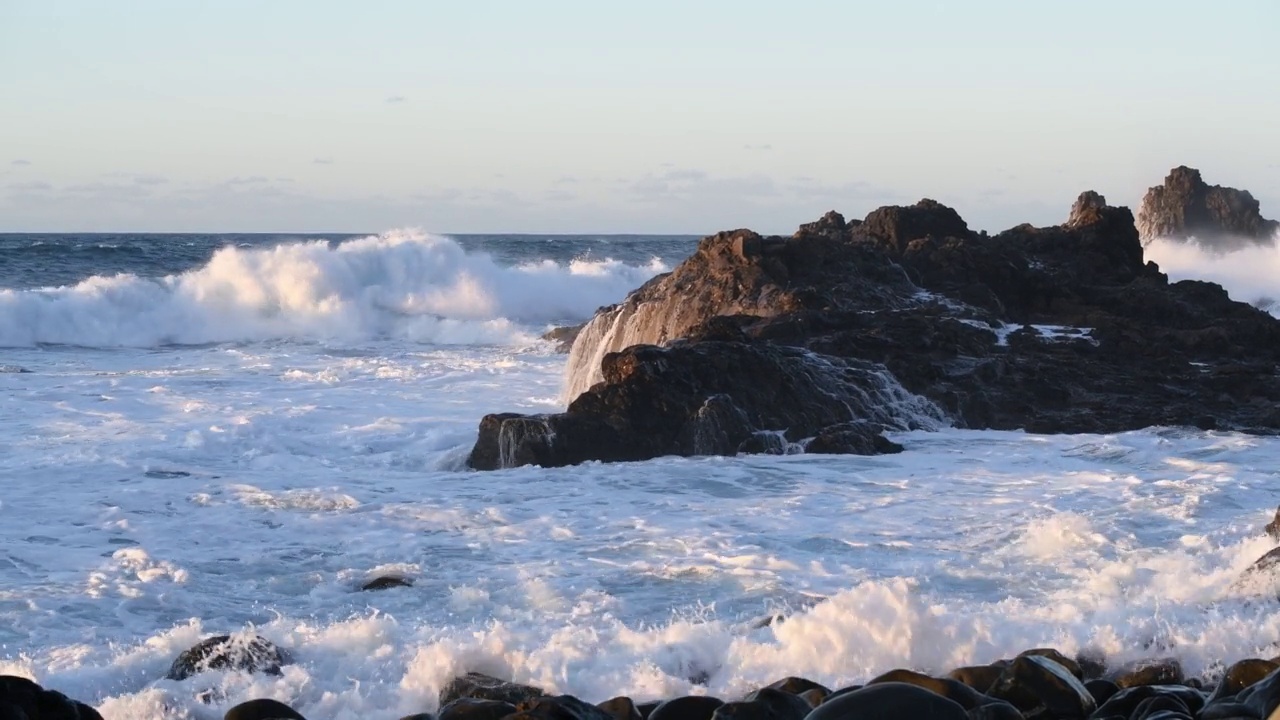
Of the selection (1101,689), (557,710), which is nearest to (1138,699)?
(1101,689)

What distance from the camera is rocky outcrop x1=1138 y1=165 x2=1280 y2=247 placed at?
37219 millimetres

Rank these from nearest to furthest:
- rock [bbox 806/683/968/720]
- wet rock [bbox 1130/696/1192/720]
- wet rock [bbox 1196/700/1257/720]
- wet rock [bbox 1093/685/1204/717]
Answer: rock [bbox 806/683/968/720] → wet rock [bbox 1196/700/1257/720] → wet rock [bbox 1130/696/1192/720] → wet rock [bbox 1093/685/1204/717]

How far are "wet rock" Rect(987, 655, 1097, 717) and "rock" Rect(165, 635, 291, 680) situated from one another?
3110mm

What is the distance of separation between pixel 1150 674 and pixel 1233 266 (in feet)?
96.4

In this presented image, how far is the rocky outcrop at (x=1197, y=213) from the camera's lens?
37.2m

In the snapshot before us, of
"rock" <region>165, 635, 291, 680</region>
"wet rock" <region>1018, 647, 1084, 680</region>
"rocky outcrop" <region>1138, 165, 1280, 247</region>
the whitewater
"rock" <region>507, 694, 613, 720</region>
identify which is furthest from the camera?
"rocky outcrop" <region>1138, 165, 1280, 247</region>

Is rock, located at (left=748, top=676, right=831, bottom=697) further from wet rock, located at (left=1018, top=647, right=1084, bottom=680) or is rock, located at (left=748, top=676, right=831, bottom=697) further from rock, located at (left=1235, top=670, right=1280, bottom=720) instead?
rock, located at (left=1235, top=670, right=1280, bottom=720)

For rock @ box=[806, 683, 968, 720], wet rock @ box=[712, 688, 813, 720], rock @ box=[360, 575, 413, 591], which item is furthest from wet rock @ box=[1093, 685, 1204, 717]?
rock @ box=[360, 575, 413, 591]

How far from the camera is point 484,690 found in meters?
6.07

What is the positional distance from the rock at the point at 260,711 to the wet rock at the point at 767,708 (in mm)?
1684

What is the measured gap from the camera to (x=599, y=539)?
9133 mm

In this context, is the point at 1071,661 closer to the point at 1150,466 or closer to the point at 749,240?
the point at 1150,466

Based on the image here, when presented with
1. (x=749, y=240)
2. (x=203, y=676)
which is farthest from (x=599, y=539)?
(x=749, y=240)

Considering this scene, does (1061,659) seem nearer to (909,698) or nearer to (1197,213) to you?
(909,698)
